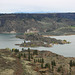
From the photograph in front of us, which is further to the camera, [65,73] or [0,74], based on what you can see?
[65,73]

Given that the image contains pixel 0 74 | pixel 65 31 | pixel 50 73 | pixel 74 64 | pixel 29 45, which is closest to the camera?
pixel 0 74

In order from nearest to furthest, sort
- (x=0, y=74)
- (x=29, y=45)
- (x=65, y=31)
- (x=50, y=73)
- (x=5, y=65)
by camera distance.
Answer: (x=0, y=74) → (x=50, y=73) → (x=5, y=65) → (x=29, y=45) → (x=65, y=31)

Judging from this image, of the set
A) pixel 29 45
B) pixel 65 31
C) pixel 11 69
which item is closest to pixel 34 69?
pixel 11 69

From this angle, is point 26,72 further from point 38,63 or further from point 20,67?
point 38,63

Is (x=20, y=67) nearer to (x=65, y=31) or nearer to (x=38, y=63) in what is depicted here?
(x=38, y=63)

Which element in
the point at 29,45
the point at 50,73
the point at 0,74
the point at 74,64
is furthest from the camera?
the point at 29,45

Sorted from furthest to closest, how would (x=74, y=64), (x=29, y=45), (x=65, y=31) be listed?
(x=65, y=31) → (x=29, y=45) → (x=74, y=64)

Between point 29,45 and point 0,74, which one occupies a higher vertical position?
point 0,74

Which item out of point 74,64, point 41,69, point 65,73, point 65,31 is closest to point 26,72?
point 41,69

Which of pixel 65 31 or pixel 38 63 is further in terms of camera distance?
pixel 65 31
